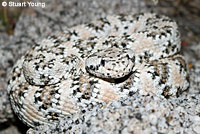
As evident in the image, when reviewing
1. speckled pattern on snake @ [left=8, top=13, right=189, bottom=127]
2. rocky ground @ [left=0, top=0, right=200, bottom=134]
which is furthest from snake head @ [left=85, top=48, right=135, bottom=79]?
rocky ground @ [left=0, top=0, right=200, bottom=134]

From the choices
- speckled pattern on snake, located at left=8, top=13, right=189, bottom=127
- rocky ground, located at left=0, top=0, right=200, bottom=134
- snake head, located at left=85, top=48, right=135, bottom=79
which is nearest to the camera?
rocky ground, located at left=0, top=0, right=200, bottom=134

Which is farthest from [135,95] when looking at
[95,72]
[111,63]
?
[95,72]

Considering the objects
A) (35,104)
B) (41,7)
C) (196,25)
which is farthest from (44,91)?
(196,25)

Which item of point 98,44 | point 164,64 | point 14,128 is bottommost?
point 14,128

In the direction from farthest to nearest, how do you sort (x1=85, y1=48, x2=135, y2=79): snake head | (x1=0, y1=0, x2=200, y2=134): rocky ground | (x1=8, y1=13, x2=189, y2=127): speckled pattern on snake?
(x1=8, y1=13, x2=189, y2=127): speckled pattern on snake
(x1=85, y1=48, x2=135, y2=79): snake head
(x1=0, y1=0, x2=200, y2=134): rocky ground

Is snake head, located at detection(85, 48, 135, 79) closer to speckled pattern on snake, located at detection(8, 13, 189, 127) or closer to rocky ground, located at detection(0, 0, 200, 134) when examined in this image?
speckled pattern on snake, located at detection(8, 13, 189, 127)

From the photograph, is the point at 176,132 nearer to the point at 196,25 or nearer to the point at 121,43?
the point at 121,43

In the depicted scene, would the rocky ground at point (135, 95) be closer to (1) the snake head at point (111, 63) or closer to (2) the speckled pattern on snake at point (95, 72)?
(2) the speckled pattern on snake at point (95, 72)

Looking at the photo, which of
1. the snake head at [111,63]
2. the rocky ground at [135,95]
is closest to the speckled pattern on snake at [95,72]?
the snake head at [111,63]

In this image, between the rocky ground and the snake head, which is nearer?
the rocky ground
